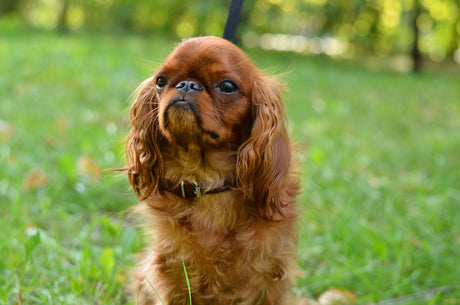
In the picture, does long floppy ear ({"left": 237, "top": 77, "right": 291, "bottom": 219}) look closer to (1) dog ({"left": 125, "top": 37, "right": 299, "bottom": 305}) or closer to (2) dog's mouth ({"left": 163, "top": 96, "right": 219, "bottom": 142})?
(1) dog ({"left": 125, "top": 37, "right": 299, "bottom": 305})

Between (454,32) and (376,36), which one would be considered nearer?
(376,36)

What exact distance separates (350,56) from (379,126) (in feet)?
41.1

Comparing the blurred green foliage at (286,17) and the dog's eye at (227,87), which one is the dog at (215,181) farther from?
the blurred green foliage at (286,17)

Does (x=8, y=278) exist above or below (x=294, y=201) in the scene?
below

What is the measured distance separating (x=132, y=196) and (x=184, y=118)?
1713 mm

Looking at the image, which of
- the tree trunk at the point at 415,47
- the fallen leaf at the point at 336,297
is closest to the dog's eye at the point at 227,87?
the fallen leaf at the point at 336,297

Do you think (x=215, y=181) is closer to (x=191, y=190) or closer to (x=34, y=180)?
(x=191, y=190)

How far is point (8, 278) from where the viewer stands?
1999 mm

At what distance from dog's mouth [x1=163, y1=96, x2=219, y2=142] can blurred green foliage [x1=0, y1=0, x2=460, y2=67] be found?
39.8 ft

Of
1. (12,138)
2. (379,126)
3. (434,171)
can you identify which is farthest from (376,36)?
(12,138)

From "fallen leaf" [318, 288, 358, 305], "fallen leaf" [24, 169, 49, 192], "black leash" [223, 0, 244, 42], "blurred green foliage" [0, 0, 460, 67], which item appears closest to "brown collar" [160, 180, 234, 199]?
"black leash" [223, 0, 244, 42]

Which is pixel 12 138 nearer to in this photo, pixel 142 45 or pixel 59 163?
pixel 59 163

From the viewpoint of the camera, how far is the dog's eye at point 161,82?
1.65 metres

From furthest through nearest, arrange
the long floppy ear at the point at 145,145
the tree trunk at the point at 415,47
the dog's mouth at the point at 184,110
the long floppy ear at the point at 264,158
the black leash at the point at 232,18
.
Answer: the tree trunk at the point at 415,47 < the black leash at the point at 232,18 < the long floppy ear at the point at 145,145 < the long floppy ear at the point at 264,158 < the dog's mouth at the point at 184,110
